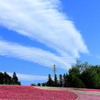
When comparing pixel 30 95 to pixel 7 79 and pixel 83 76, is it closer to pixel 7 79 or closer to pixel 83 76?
pixel 83 76

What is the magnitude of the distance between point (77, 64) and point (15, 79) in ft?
116

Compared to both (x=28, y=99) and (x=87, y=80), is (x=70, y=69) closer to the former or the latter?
(x=87, y=80)

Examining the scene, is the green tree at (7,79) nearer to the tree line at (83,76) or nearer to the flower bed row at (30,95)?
the tree line at (83,76)

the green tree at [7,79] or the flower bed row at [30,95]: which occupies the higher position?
the green tree at [7,79]

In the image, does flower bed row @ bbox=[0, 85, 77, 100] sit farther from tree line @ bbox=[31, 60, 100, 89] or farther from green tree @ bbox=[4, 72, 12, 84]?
green tree @ bbox=[4, 72, 12, 84]

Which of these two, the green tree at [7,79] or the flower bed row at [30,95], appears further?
the green tree at [7,79]

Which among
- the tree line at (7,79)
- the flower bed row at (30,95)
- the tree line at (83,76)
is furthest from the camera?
the tree line at (7,79)

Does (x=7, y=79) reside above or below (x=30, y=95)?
above

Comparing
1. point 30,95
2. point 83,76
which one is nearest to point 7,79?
point 83,76

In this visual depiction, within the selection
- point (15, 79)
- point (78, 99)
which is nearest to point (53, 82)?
point (15, 79)

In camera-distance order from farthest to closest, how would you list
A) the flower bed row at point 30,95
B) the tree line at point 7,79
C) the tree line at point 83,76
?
the tree line at point 7,79 < the tree line at point 83,76 < the flower bed row at point 30,95

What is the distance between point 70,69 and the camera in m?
55.1

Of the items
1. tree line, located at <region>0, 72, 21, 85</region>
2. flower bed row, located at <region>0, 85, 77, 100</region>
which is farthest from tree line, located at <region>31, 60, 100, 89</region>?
tree line, located at <region>0, 72, 21, 85</region>

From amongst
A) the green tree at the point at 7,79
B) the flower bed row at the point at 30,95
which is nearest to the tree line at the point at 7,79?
the green tree at the point at 7,79
